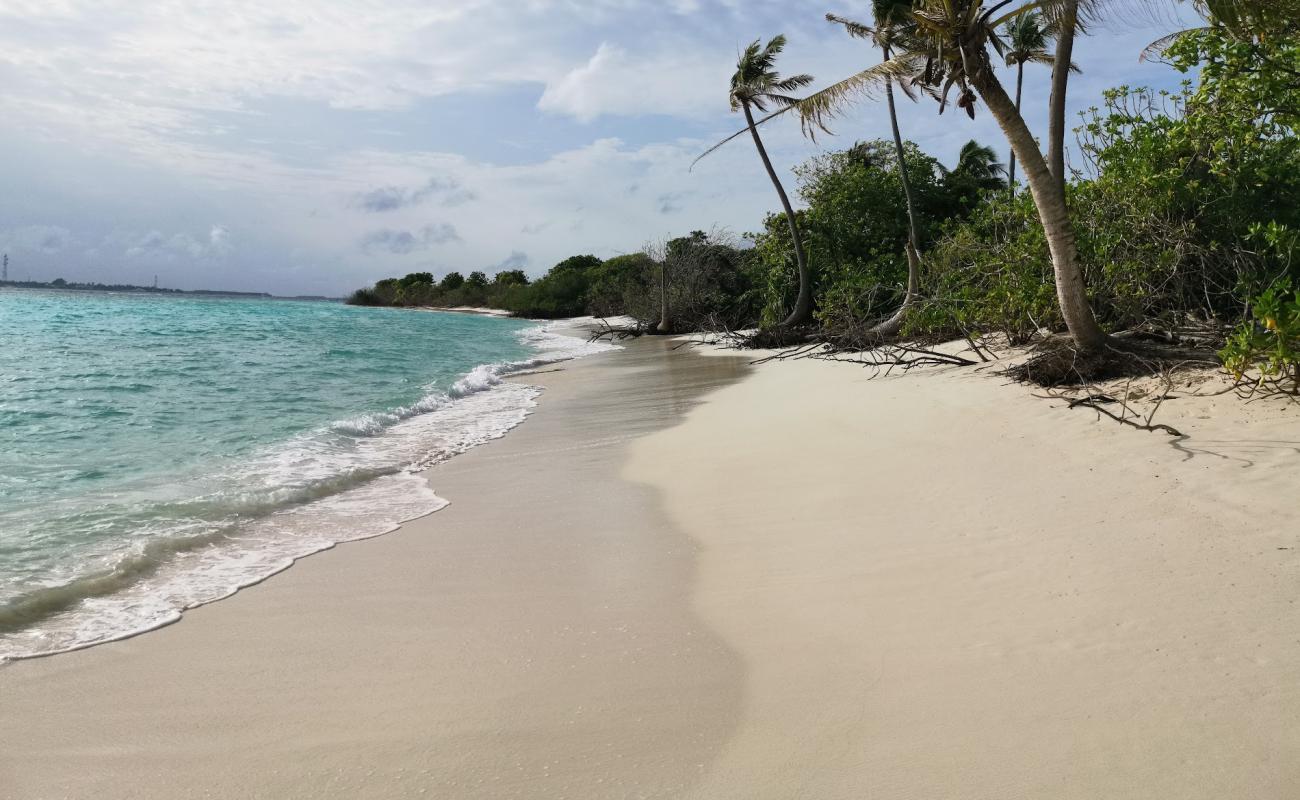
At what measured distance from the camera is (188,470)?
8.15m

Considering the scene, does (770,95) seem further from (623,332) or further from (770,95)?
(623,332)

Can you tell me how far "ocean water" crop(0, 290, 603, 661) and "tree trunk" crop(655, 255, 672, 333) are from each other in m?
18.4

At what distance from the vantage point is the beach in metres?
2.68

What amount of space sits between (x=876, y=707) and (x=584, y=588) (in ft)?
6.19

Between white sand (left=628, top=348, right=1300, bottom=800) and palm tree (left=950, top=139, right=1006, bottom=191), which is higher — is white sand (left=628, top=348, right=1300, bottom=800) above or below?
below

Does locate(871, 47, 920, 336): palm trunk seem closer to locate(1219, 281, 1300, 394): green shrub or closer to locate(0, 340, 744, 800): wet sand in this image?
locate(1219, 281, 1300, 394): green shrub

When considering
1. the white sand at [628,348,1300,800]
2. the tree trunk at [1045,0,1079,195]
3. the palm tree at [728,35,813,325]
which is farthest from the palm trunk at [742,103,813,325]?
the white sand at [628,348,1300,800]

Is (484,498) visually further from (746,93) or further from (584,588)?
(746,93)

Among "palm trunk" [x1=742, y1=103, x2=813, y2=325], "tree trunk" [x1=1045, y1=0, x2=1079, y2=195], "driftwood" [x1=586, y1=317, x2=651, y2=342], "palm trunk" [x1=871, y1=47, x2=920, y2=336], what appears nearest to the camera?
"tree trunk" [x1=1045, y1=0, x2=1079, y2=195]

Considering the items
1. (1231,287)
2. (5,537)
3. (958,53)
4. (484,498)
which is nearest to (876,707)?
(484,498)

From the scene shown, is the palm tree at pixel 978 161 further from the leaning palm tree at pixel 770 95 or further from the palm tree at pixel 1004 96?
the palm tree at pixel 1004 96

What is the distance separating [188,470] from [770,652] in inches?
271

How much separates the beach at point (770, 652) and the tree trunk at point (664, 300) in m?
31.2

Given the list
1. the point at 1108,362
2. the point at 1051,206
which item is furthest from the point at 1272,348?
the point at 1051,206
